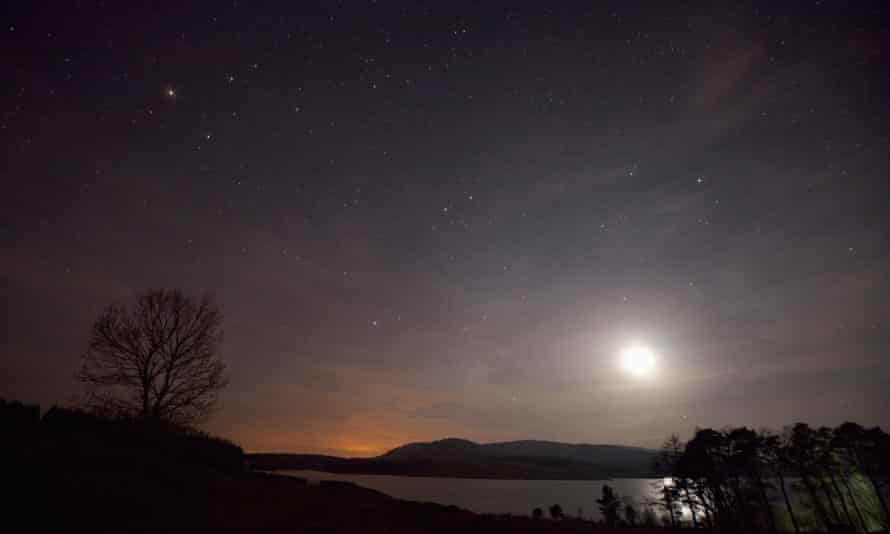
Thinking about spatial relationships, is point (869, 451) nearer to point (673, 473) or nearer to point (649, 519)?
point (673, 473)

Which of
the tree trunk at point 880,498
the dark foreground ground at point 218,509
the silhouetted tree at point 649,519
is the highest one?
the tree trunk at point 880,498

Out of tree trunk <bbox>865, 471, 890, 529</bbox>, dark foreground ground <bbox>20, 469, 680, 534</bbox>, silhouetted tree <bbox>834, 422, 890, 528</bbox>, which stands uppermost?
silhouetted tree <bbox>834, 422, 890, 528</bbox>

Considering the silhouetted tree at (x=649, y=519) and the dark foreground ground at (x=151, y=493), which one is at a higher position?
the dark foreground ground at (x=151, y=493)

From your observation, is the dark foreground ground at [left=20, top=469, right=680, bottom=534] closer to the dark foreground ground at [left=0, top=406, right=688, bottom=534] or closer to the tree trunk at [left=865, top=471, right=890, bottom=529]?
the dark foreground ground at [left=0, top=406, right=688, bottom=534]

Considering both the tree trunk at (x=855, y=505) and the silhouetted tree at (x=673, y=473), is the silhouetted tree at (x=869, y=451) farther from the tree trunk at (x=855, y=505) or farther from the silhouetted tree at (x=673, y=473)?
the silhouetted tree at (x=673, y=473)

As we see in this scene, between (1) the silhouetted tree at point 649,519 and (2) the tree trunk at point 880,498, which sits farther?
(1) the silhouetted tree at point 649,519

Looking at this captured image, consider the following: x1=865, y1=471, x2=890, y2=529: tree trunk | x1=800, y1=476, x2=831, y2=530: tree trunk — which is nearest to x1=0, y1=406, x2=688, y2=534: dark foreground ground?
x1=800, y1=476, x2=831, y2=530: tree trunk

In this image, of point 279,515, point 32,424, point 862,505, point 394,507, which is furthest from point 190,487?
point 862,505

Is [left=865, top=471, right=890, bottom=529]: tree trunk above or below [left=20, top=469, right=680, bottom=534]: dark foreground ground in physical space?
above

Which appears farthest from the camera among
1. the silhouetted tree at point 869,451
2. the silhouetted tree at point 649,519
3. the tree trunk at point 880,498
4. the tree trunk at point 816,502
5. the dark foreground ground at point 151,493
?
the silhouetted tree at point 649,519

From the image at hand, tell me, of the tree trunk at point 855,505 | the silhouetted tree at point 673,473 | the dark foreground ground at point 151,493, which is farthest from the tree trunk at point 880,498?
the dark foreground ground at point 151,493

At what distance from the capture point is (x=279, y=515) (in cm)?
1324

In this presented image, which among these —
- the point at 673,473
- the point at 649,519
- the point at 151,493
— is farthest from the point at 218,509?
the point at 649,519

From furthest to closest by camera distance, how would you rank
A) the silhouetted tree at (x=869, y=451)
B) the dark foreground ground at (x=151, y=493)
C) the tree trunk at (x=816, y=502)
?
the tree trunk at (x=816, y=502) < the silhouetted tree at (x=869, y=451) < the dark foreground ground at (x=151, y=493)
